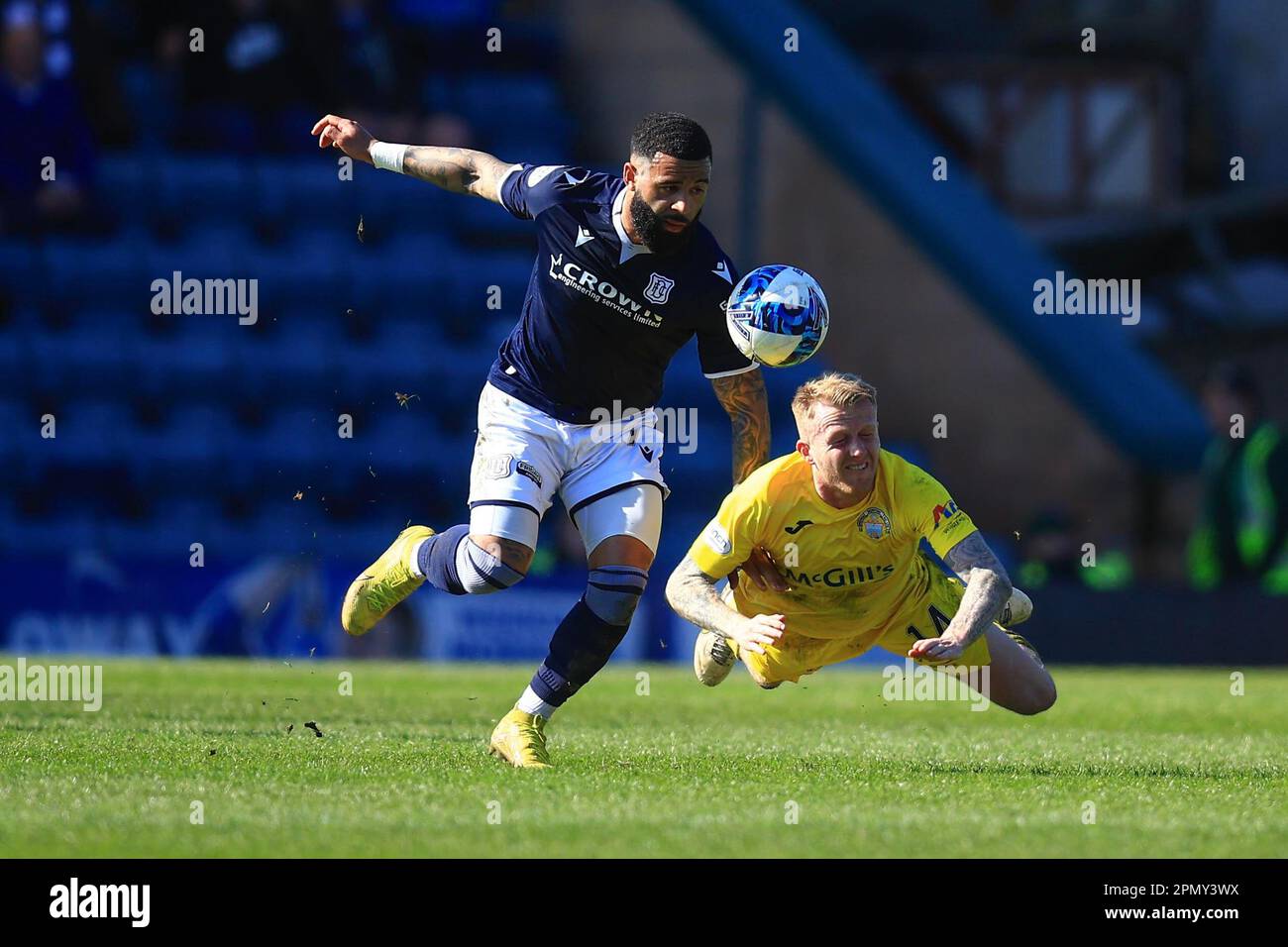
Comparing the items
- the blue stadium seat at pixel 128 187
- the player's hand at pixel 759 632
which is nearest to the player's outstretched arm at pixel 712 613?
the player's hand at pixel 759 632

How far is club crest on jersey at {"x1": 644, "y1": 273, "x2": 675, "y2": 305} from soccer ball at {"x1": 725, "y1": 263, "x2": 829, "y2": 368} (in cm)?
29

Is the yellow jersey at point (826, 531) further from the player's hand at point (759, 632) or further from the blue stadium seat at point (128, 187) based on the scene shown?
the blue stadium seat at point (128, 187)

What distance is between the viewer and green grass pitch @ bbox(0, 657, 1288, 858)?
584cm

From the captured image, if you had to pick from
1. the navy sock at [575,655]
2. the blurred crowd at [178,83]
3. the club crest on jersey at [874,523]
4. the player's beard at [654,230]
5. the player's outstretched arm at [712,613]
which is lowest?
the navy sock at [575,655]

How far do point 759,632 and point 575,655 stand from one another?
128 cm

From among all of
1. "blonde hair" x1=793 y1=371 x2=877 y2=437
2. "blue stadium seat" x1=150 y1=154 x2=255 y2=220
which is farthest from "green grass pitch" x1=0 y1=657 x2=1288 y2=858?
"blue stadium seat" x1=150 y1=154 x2=255 y2=220

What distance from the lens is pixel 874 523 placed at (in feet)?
25.4

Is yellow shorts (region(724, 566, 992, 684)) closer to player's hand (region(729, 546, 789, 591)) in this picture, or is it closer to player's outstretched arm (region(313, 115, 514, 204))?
player's hand (region(729, 546, 789, 591))

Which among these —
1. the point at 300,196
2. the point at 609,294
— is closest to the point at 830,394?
the point at 609,294

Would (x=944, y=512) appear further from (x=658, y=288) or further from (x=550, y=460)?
(x=550, y=460)

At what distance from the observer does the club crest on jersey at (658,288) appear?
8031 mm

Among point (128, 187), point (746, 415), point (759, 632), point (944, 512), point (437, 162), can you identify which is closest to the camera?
point (759, 632)

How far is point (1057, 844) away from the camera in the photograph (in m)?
5.85

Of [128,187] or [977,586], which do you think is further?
[128,187]
